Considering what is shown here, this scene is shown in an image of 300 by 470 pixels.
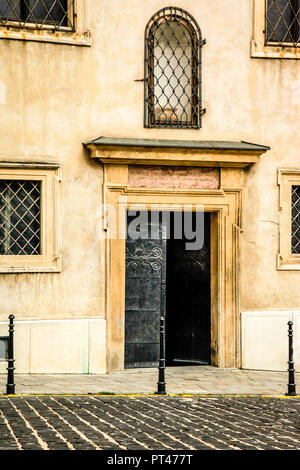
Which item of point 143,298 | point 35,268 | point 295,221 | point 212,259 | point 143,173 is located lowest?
point 143,298

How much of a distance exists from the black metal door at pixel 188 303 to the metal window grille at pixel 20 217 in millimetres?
2858

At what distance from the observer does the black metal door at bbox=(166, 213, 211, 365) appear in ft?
50.6

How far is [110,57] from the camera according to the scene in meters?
14.5

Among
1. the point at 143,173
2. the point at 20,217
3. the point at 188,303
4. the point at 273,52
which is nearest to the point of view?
the point at 20,217

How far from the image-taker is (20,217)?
14133 mm

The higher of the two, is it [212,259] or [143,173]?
[143,173]

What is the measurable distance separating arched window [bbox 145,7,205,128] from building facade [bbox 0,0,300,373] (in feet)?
0.08

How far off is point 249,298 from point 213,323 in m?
0.77

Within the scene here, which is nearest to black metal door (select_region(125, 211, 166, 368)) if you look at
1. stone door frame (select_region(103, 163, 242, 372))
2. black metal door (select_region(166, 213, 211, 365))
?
stone door frame (select_region(103, 163, 242, 372))

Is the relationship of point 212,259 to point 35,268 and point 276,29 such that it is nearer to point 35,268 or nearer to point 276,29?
point 35,268

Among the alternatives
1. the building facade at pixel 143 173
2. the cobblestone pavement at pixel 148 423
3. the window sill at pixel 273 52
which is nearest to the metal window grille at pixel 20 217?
the building facade at pixel 143 173

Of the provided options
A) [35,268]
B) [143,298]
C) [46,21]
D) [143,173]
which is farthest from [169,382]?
[46,21]

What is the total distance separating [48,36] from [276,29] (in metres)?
4.03

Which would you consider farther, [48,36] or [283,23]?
[283,23]
